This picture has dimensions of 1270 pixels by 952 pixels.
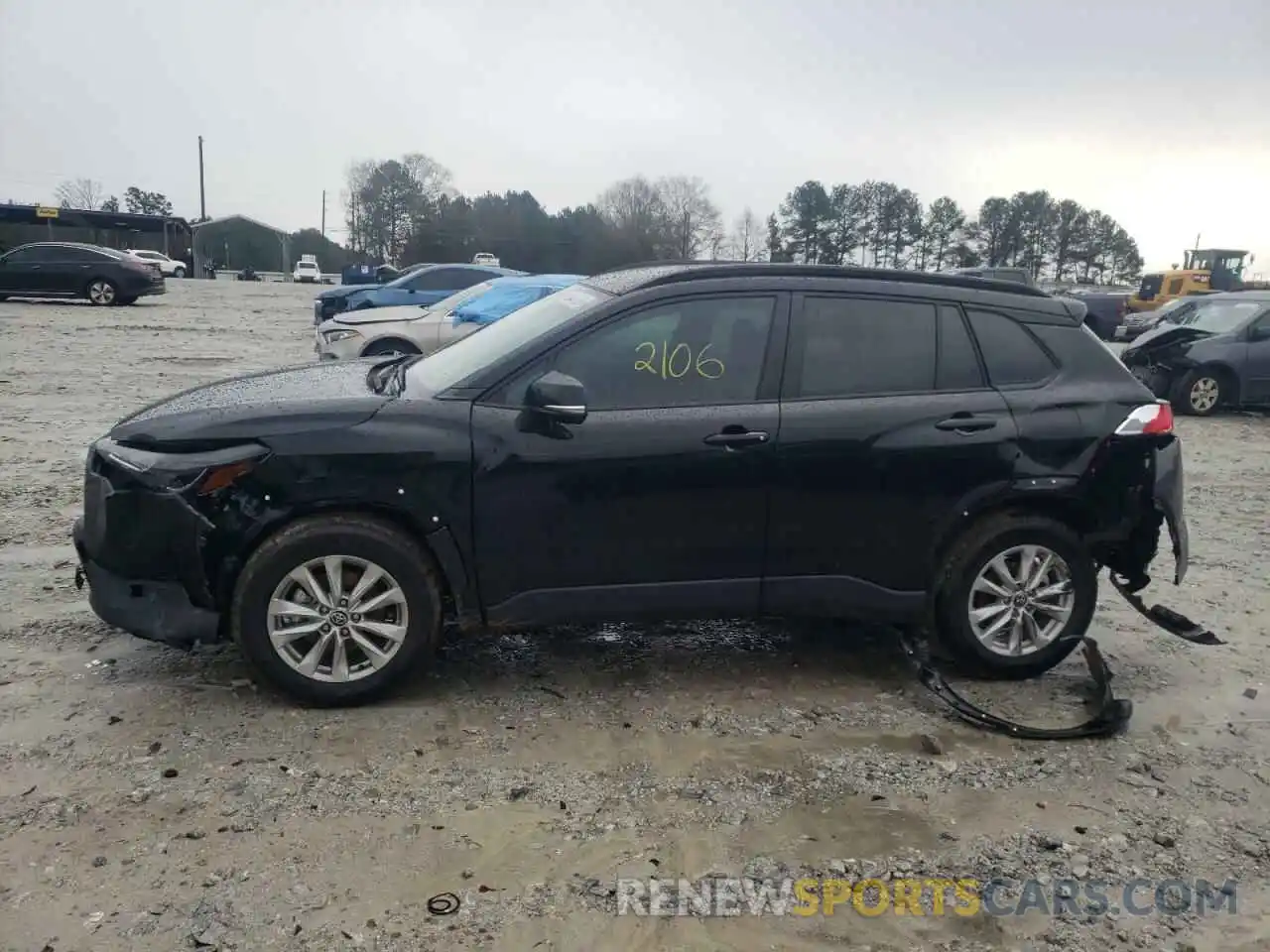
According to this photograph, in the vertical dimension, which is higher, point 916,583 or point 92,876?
point 916,583

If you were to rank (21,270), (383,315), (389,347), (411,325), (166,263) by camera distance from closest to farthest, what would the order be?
1. (389,347)
2. (411,325)
3. (383,315)
4. (21,270)
5. (166,263)

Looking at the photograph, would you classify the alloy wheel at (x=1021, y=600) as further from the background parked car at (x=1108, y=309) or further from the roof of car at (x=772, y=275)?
the background parked car at (x=1108, y=309)

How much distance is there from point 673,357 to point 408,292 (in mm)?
13067

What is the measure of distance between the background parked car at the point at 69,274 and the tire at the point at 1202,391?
22.6 m

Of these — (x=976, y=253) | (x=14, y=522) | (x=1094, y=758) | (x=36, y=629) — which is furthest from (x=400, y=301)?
(x=976, y=253)

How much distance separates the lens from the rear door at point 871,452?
427 cm

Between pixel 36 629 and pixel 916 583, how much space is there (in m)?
4.14

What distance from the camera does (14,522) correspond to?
6.38 m

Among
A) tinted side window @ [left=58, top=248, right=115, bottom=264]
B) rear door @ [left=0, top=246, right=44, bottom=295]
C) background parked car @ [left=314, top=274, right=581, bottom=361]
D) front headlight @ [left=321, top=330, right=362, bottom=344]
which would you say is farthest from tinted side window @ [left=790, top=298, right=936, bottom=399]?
rear door @ [left=0, top=246, right=44, bottom=295]

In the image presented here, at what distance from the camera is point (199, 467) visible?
3867mm

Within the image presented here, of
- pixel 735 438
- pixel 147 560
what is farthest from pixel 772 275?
pixel 147 560

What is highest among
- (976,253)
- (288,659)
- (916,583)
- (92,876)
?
(976,253)

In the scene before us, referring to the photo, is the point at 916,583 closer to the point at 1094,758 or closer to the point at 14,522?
the point at 1094,758

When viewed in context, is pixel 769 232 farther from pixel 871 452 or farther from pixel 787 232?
pixel 871 452
